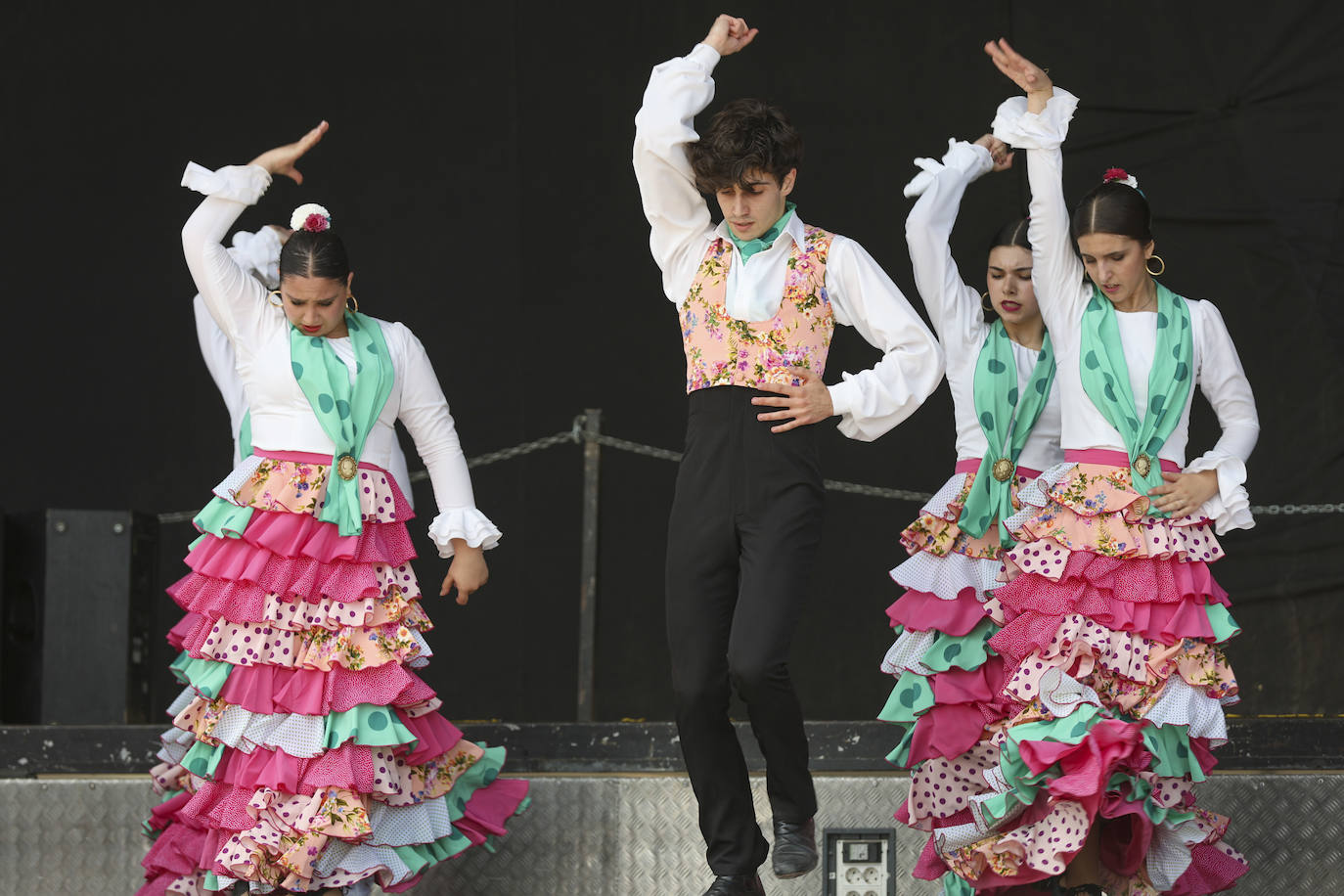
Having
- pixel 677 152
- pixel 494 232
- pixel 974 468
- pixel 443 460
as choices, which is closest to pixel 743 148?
pixel 677 152

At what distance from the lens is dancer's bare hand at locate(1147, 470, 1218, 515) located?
376 cm

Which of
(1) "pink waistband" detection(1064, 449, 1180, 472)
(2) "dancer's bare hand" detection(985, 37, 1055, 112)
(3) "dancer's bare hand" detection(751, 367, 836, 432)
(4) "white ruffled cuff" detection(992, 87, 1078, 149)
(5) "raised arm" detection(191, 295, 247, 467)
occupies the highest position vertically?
(2) "dancer's bare hand" detection(985, 37, 1055, 112)

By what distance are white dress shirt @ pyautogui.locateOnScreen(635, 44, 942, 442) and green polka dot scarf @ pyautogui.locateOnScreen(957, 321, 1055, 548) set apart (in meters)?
0.60

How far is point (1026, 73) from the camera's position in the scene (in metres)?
3.83

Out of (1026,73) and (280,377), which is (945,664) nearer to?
(1026,73)

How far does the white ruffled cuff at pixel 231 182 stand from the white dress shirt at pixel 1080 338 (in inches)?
70.7

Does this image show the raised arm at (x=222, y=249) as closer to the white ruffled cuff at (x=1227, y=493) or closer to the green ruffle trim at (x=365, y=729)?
the green ruffle trim at (x=365, y=729)

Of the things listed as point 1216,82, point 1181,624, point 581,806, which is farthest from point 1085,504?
point 1216,82

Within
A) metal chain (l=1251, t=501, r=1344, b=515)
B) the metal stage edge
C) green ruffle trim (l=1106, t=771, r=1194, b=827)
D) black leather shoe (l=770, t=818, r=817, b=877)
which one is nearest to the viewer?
black leather shoe (l=770, t=818, r=817, b=877)

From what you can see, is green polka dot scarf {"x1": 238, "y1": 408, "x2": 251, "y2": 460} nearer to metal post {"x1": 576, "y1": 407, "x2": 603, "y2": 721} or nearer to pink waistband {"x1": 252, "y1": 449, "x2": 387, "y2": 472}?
pink waistband {"x1": 252, "y1": 449, "x2": 387, "y2": 472}

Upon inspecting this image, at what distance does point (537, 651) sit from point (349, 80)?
2.09 m

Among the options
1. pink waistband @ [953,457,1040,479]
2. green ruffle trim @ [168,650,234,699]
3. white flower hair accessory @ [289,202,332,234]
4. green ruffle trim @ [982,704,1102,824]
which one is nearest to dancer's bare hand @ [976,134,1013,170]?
pink waistband @ [953,457,1040,479]

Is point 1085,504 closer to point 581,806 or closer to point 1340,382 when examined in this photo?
point 581,806

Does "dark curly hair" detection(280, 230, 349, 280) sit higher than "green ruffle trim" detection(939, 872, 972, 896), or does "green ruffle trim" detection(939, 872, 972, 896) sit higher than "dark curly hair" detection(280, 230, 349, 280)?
"dark curly hair" detection(280, 230, 349, 280)
